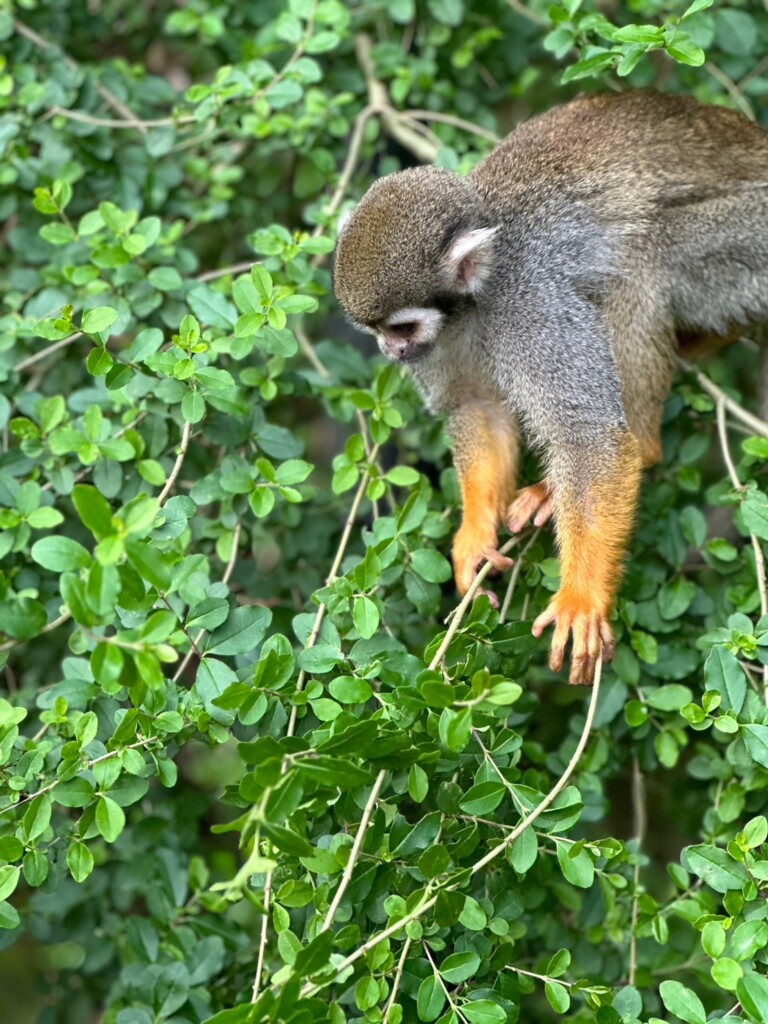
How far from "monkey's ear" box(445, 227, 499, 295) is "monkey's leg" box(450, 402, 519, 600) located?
12.8 inches

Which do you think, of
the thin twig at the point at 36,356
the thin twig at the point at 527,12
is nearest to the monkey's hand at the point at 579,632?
the thin twig at the point at 36,356

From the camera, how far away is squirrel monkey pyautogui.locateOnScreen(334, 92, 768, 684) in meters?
2.28

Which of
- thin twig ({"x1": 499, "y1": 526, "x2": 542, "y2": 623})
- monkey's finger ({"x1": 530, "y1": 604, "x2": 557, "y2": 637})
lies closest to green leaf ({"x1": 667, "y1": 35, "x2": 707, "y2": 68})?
thin twig ({"x1": 499, "y1": 526, "x2": 542, "y2": 623})

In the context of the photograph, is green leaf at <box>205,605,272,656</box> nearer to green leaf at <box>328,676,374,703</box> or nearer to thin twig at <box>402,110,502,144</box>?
green leaf at <box>328,676,374,703</box>

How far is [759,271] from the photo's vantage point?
250 cm

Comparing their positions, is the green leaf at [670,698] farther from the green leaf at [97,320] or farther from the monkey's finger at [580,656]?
the green leaf at [97,320]

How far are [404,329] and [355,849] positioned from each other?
110cm

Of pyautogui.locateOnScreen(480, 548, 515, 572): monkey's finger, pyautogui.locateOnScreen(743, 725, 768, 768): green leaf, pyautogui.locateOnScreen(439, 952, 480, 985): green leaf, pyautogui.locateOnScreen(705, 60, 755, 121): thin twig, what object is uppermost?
pyautogui.locateOnScreen(705, 60, 755, 121): thin twig

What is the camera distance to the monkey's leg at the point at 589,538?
2.21 m

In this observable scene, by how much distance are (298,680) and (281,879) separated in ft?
1.10

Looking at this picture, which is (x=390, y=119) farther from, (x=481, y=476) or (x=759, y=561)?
(x=759, y=561)

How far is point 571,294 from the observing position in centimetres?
245

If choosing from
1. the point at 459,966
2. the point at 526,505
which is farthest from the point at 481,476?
the point at 459,966

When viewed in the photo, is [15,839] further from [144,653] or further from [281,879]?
[144,653]
